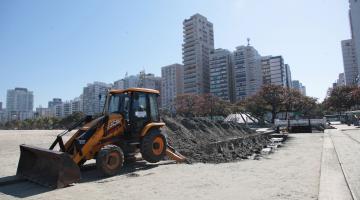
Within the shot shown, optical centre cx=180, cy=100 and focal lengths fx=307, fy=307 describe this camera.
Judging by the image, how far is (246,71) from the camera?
13150 centimetres

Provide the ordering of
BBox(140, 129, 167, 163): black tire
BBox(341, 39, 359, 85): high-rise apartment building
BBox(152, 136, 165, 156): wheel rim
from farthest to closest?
BBox(341, 39, 359, 85): high-rise apartment building → BBox(152, 136, 165, 156): wheel rim → BBox(140, 129, 167, 163): black tire

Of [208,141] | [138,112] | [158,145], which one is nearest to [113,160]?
[138,112]

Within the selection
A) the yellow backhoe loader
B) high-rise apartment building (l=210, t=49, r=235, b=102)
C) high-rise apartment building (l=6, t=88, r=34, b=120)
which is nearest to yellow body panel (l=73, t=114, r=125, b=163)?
the yellow backhoe loader

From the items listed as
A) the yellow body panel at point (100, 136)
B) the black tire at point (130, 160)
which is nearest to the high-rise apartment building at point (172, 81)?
the black tire at point (130, 160)

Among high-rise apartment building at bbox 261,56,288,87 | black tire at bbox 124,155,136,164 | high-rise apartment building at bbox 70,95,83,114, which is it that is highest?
high-rise apartment building at bbox 261,56,288,87

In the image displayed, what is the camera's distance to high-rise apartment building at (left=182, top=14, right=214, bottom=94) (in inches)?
5340

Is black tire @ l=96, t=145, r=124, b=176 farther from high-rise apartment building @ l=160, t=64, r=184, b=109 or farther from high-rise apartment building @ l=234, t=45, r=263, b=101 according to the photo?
high-rise apartment building @ l=160, t=64, r=184, b=109

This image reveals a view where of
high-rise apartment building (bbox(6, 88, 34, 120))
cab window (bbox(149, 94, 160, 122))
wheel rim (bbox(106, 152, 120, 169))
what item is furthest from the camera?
high-rise apartment building (bbox(6, 88, 34, 120))

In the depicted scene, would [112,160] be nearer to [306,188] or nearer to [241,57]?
[306,188]

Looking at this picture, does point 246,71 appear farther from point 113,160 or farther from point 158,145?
point 113,160

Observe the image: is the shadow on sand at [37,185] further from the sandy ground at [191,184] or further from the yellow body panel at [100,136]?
the yellow body panel at [100,136]

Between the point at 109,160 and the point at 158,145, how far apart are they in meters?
2.19

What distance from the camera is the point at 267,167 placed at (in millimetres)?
10375

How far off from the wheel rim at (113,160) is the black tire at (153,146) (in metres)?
1.19
